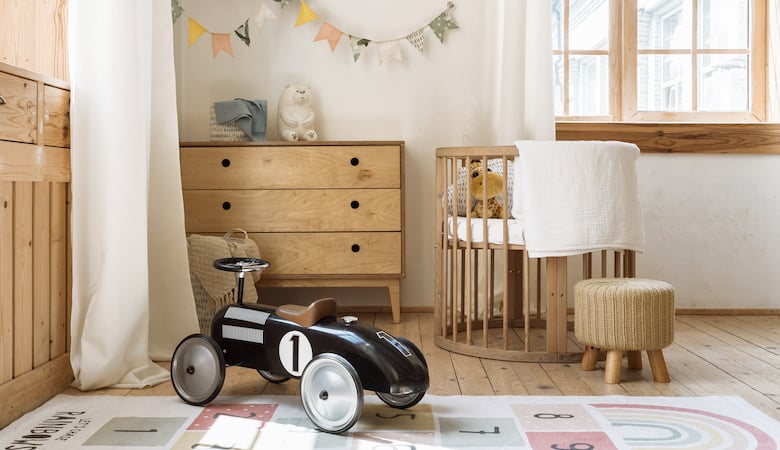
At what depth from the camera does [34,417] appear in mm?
1979

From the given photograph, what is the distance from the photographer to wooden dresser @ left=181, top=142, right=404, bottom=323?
3.31 m

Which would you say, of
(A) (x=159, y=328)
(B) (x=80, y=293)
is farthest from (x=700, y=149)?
(B) (x=80, y=293)

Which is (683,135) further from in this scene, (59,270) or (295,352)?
(59,270)

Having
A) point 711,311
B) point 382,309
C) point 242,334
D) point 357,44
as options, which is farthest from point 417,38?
point 242,334

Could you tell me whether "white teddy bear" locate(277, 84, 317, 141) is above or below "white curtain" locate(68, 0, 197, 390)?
above

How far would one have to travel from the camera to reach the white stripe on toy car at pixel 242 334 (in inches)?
82.3

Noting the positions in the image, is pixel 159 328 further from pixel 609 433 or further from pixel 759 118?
pixel 759 118

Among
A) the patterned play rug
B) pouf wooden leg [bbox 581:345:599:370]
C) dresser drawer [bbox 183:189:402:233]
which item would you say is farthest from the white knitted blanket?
dresser drawer [bbox 183:189:402:233]

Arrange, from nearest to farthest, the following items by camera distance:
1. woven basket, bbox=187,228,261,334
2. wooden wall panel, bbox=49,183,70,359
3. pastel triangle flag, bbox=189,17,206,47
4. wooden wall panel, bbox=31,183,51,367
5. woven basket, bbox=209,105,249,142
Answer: wooden wall panel, bbox=31,183,51,367 → wooden wall panel, bbox=49,183,70,359 → woven basket, bbox=187,228,261,334 → woven basket, bbox=209,105,249,142 → pastel triangle flag, bbox=189,17,206,47

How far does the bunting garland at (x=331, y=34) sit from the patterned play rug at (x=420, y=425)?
1944mm

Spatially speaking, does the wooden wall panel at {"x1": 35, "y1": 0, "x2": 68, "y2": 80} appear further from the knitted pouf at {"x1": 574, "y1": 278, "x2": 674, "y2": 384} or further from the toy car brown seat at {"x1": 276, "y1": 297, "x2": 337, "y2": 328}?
the knitted pouf at {"x1": 574, "y1": 278, "x2": 674, "y2": 384}

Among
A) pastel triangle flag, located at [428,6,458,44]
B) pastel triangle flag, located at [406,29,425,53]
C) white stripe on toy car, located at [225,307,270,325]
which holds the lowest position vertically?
white stripe on toy car, located at [225,307,270,325]

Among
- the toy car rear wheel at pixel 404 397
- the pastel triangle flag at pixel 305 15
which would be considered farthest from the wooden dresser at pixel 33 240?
the pastel triangle flag at pixel 305 15

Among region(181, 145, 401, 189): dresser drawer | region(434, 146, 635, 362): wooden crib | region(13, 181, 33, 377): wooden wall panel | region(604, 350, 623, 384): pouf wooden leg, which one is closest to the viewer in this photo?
region(13, 181, 33, 377): wooden wall panel
